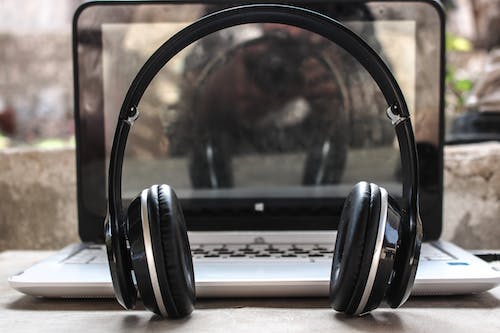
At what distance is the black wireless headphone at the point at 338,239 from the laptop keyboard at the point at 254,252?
167 mm

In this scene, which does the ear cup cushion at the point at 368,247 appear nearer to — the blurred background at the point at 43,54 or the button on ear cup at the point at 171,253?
the button on ear cup at the point at 171,253

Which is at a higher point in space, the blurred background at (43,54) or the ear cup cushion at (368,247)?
the blurred background at (43,54)

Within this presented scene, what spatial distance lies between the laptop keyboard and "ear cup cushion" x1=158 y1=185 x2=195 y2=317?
17cm

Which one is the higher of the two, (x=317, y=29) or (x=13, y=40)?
(x=13, y=40)

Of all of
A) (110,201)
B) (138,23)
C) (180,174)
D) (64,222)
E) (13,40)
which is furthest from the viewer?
(13,40)

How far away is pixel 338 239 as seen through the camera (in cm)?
49

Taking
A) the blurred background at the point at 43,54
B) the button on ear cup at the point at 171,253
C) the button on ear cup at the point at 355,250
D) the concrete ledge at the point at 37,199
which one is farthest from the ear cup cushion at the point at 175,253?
the blurred background at the point at 43,54

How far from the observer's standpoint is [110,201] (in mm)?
473

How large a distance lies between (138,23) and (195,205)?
270 mm

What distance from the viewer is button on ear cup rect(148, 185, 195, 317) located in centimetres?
44

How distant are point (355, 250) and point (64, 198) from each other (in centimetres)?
71

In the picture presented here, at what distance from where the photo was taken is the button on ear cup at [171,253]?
44 cm

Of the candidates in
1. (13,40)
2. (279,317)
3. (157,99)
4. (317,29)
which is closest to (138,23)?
(157,99)

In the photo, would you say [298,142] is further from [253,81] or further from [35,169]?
[35,169]
